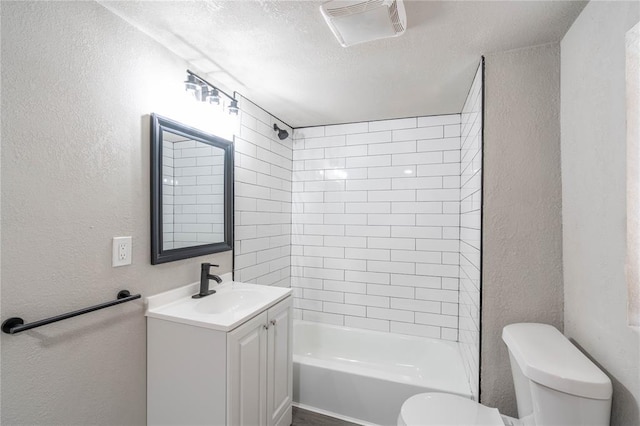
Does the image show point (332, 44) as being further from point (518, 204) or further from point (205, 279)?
point (205, 279)

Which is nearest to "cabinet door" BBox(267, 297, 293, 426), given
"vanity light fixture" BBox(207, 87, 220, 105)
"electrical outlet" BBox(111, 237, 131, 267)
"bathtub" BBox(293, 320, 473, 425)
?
"bathtub" BBox(293, 320, 473, 425)

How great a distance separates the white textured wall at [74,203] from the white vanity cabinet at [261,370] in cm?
51

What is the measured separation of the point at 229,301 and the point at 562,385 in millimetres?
1676

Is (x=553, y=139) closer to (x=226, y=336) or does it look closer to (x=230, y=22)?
(x=230, y=22)

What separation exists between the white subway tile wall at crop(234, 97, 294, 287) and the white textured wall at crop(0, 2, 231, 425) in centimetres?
76

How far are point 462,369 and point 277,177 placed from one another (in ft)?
7.27

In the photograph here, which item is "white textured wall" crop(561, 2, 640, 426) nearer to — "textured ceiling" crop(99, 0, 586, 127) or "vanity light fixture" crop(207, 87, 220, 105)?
"textured ceiling" crop(99, 0, 586, 127)

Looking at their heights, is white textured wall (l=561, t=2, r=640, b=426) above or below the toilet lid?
above

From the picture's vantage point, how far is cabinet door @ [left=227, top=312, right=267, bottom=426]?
53.0 inches

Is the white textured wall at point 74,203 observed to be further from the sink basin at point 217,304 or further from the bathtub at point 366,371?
the bathtub at point 366,371

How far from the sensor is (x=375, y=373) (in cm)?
206

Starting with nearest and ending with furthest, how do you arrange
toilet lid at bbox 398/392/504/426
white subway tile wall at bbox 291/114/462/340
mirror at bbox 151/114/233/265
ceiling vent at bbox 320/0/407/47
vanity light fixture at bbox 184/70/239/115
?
1. ceiling vent at bbox 320/0/407/47
2. toilet lid at bbox 398/392/504/426
3. mirror at bbox 151/114/233/265
4. vanity light fixture at bbox 184/70/239/115
5. white subway tile wall at bbox 291/114/462/340

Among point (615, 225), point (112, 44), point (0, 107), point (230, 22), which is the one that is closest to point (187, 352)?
point (0, 107)

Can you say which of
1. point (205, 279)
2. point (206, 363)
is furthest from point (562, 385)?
point (205, 279)
